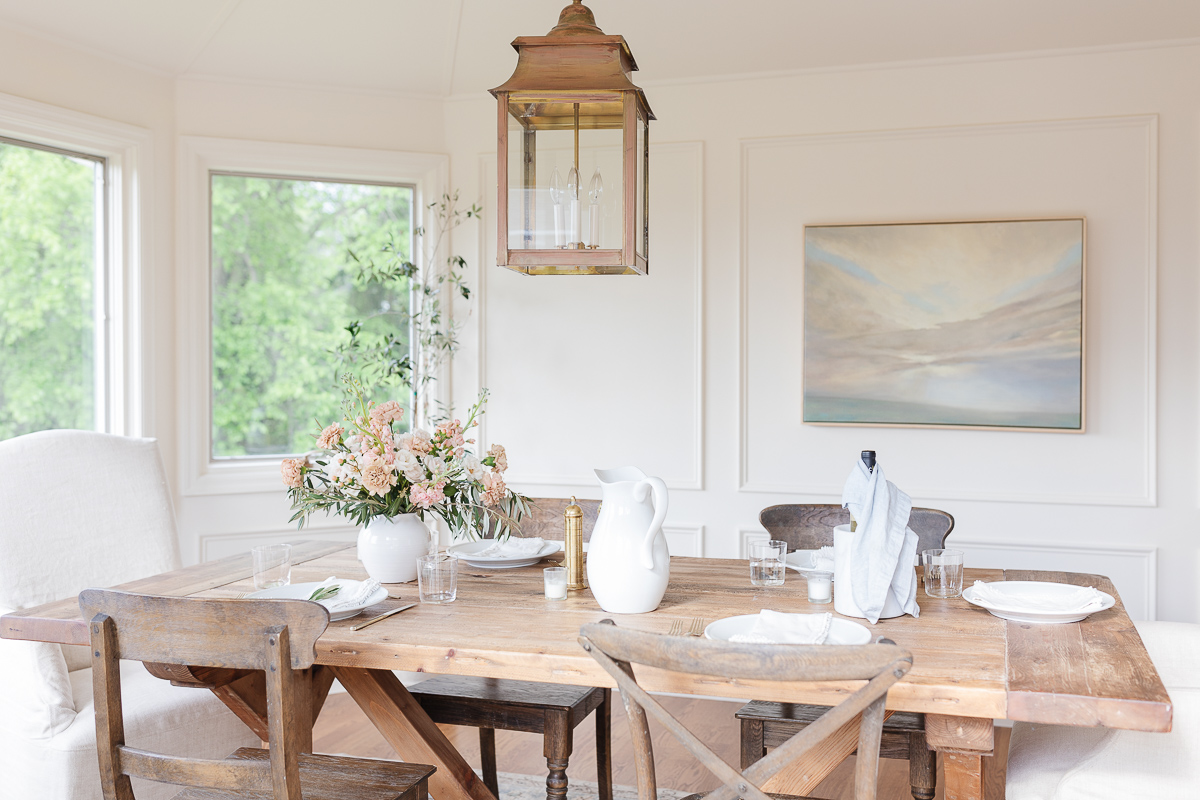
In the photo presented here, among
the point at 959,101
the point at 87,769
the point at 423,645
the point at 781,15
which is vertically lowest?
the point at 87,769

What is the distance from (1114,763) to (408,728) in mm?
1359

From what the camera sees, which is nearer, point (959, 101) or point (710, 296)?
point (959, 101)

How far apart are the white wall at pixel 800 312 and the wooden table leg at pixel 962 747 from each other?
2.19 meters

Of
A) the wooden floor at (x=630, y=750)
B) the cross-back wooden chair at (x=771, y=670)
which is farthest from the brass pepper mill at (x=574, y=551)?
the wooden floor at (x=630, y=750)

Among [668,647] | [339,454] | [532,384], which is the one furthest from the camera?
[532,384]

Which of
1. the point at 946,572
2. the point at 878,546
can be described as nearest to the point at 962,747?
the point at 878,546

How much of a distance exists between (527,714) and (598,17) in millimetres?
2608

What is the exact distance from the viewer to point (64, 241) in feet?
11.5

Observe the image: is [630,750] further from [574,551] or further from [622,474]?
[622,474]

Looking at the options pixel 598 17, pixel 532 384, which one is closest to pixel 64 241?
pixel 532 384

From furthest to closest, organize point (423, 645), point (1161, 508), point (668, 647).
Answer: point (1161, 508), point (423, 645), point (668, 647)

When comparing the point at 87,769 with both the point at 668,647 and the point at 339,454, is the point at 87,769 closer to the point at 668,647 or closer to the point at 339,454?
the point at 339,454

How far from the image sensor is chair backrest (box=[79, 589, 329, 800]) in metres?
1.56

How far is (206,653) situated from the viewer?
159 cm
